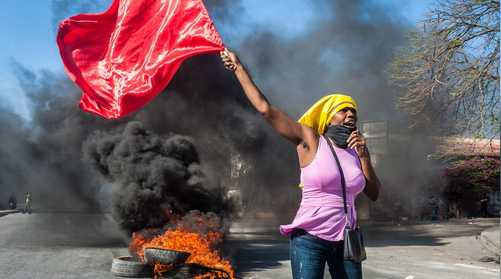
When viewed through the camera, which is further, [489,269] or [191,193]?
[191,193]

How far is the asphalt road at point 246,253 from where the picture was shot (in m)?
8.73

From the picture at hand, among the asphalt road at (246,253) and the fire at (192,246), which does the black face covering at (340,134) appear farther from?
the asphalt road at (246,253)

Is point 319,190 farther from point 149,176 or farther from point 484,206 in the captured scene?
point 484,206

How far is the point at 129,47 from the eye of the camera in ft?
16.6

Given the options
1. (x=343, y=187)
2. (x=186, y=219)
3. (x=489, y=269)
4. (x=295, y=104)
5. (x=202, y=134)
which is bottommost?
(x=489, y=269)

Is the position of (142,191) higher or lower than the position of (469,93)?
lower

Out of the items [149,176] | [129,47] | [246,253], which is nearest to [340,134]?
[129,47]

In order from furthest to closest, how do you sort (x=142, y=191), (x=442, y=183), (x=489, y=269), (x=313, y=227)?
(x=442, y=183)
(x=142, y=191)
(x=489, y=269)
(x=313, y=227)

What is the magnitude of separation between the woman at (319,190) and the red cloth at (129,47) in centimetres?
146

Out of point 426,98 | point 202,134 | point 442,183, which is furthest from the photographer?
point 442,183

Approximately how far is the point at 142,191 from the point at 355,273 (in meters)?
9.62

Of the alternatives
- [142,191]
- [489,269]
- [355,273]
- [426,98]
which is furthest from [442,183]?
[355,273]

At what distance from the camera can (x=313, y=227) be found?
246 centimetres

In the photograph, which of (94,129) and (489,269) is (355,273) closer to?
(489,269)
